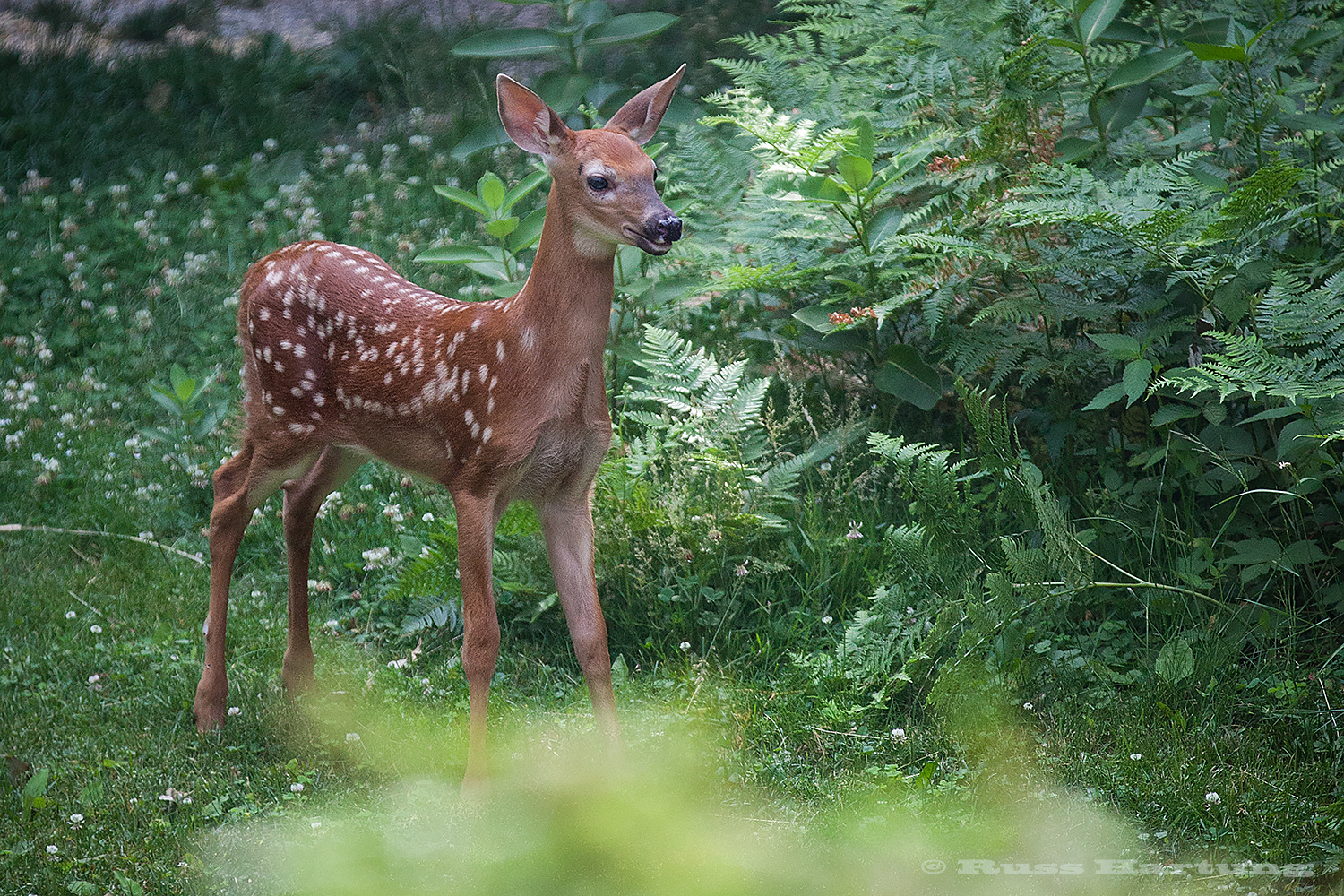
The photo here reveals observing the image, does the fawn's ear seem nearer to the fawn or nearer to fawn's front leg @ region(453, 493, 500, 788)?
the fawn

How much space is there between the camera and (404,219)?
8.30m

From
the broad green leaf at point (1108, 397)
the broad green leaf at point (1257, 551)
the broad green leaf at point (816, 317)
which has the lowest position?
the broad green leaf at point (1257, 551)

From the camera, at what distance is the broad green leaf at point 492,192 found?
5430mm

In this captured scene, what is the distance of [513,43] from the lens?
6516mm

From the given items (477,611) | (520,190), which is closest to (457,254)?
(520,190)

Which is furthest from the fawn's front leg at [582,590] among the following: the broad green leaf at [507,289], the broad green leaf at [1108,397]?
the broad green leaf at [1108,397]

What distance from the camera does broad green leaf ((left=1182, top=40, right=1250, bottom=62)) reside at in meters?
4.54

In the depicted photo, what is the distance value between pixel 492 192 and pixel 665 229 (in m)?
1.77

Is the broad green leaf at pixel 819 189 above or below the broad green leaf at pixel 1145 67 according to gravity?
below

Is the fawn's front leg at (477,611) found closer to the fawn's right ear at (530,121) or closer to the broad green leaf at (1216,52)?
the fawn's right ear at (530,121)

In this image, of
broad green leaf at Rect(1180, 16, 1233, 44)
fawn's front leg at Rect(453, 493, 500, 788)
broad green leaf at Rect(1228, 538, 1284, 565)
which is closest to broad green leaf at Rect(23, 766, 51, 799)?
fawn's front leg at Rect(453, 493, 500, 788)

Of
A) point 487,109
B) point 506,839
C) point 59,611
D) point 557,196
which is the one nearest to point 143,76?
point 487,109

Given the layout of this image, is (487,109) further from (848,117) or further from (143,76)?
(848,117)

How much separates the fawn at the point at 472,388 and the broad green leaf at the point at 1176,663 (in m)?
1.92
